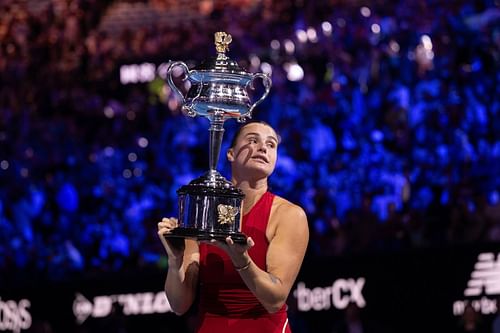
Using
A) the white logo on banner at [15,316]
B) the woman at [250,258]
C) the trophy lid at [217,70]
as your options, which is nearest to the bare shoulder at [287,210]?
the woman at [250,258]

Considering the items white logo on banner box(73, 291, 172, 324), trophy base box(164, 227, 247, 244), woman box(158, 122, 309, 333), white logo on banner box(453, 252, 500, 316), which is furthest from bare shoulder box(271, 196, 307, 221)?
white logo on banner box(73, 291, 172, 324)

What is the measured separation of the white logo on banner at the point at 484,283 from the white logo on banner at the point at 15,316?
395cm

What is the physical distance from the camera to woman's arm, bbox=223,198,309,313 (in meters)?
3.61

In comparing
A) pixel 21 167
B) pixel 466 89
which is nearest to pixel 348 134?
pixel 466 89

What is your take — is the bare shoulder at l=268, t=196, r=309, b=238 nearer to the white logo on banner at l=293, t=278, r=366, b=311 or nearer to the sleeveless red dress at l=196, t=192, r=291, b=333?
the sleeveless red dress at l=196, t=192, r=291, b=333

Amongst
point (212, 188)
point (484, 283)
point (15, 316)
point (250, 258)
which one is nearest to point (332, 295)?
point (484, 283)

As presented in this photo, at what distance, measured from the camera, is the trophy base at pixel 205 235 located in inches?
139

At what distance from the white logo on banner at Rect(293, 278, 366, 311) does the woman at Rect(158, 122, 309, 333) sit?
4.52 meters

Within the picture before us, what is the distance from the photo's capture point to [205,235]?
11.8 feet

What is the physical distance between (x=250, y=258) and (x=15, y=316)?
248 inches

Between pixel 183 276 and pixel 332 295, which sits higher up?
pixel 183 276

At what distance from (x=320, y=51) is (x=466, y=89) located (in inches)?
106

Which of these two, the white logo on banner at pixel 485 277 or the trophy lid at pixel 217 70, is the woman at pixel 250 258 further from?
the white logo on banner at pixel 485 277

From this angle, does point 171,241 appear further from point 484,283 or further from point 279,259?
point 484,283
